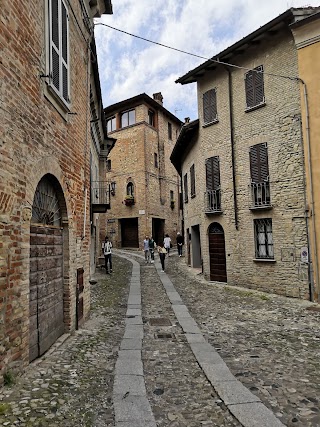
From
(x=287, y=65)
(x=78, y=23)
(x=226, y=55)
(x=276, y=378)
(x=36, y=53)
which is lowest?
(x=276, y=378)

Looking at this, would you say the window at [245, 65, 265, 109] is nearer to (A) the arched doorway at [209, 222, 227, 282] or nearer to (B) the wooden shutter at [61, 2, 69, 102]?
(A) the arched doorway at [209, 222, 227, 282]

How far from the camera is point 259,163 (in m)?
11.5

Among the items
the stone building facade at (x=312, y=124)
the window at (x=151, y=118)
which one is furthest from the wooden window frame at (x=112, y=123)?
the stone building facade at (x=312, y=124)

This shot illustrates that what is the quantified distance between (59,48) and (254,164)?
8062 mm

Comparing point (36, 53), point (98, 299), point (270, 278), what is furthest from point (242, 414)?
point (270, 278)

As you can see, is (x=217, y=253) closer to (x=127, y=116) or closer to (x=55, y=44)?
(x=55, y=44)

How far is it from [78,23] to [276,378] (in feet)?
24.4

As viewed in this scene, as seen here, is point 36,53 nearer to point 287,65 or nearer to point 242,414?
point 242,414

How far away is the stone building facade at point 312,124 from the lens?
9656mm

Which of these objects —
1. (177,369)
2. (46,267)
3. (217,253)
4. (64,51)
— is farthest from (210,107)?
(177,369)

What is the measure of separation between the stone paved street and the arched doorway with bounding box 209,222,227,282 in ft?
14.6

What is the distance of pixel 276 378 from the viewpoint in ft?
13.8

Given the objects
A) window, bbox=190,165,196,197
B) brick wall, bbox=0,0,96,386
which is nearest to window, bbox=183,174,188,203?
window, bbox=190,165,196,197

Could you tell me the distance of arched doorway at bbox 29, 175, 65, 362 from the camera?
182 inches
